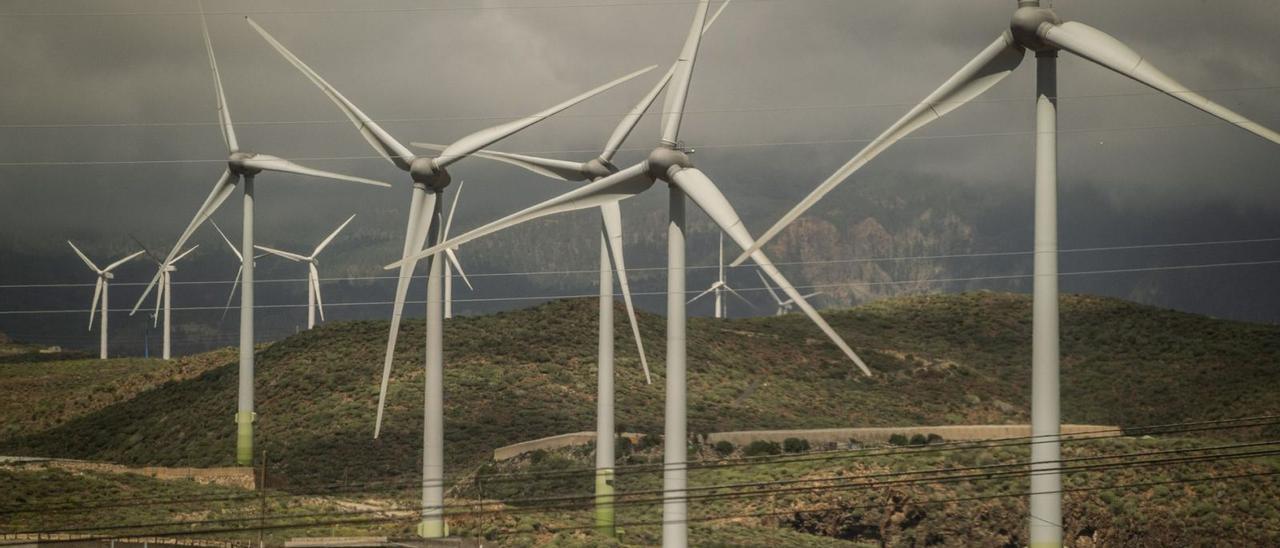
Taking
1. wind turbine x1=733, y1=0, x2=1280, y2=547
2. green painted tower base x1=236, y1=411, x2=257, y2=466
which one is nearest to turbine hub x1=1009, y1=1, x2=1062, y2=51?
wind turbine x1=733, y1=0, x2=1280, y2=547

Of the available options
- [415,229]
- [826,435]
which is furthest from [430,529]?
[826,435]

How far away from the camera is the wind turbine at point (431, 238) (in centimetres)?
6247

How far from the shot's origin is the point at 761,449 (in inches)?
3905

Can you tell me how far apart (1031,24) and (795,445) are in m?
59.0

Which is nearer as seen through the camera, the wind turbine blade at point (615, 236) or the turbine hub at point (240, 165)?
the wind turbine blade at point (615, 236)

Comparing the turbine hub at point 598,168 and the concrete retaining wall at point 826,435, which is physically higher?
the turbine hub at point 598,168

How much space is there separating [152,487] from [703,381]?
57183 millimetres

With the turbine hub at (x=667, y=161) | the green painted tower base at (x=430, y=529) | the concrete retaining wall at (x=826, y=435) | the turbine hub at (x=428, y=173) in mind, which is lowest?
the green painted tower base at (x=430, y=529)

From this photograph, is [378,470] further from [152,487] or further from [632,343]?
[632,343]

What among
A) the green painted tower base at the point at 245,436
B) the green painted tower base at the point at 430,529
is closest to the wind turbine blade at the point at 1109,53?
the green painted tower base at the point at 430,529

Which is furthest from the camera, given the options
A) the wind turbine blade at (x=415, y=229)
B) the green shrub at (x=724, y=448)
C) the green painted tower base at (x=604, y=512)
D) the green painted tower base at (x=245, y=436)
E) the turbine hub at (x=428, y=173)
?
the green shrub at (x=724, y=448)

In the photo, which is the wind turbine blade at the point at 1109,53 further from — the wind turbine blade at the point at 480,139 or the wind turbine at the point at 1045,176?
the wind turbine blade at the point at 480,139

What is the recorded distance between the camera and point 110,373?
536 feet

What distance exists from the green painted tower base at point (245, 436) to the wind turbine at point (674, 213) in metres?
38.2
